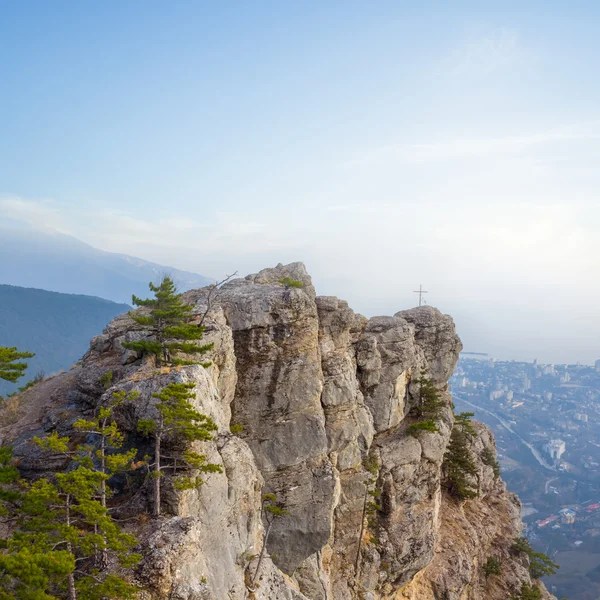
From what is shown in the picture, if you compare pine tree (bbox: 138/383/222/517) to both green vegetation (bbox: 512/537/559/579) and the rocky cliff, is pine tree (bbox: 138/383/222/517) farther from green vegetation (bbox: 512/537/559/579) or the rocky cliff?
green vegetation (bbox: 512/537/559/579)

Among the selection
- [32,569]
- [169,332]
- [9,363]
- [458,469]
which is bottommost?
[458,469]

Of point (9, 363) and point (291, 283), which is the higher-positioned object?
point (291, 283)

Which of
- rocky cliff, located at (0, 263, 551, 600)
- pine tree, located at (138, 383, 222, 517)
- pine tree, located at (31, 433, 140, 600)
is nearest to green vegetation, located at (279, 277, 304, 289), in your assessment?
rocky cliff, located at (0, 263, 551, 600)

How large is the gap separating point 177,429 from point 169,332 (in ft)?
27.5

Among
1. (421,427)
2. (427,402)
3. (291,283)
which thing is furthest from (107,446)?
(427,402)

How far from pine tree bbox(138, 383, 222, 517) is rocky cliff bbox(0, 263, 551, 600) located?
89cm

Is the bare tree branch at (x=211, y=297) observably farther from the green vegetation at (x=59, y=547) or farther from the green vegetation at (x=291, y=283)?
the green vegetation at (x=59, y=547)

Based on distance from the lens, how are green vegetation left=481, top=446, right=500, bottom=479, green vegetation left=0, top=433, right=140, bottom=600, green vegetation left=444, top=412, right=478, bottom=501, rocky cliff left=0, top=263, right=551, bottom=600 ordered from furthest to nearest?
green vegetation left=481, top=446, right=500, bottom=479
green vegetation left=444, top=412, right=478, bottom=501
rocky cliff left=0, top=263, right=551, bottom=600
green vegetation left=0, top=433, right=140, bottom=600

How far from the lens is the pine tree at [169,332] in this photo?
82.5 ft

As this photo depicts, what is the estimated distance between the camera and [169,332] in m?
25.7

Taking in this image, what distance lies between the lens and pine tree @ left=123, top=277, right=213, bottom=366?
82.5 feet

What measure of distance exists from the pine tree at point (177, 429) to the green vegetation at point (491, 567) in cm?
4601

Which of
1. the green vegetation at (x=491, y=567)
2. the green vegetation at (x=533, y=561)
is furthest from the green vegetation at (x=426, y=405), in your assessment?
the green vegetation at (x=533, y=561)

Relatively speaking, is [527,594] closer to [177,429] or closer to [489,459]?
[489,459]
